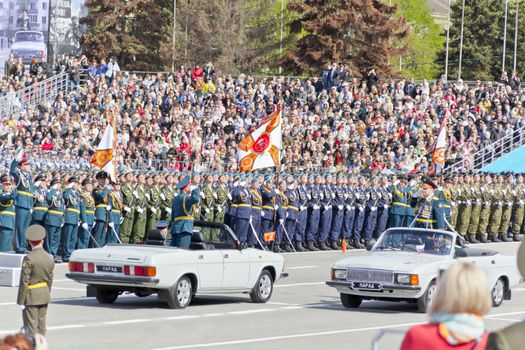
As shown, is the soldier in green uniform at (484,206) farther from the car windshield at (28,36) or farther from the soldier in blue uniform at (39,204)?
the car windshield at (28,36)

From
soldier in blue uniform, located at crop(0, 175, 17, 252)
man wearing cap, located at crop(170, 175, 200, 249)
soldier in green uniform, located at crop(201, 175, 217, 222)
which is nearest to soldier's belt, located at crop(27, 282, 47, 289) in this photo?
man wearing cap, located at crop(170, 175, 200, 249)

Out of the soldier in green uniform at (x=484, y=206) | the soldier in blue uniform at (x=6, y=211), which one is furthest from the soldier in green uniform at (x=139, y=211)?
the soldier in green uniform at (x=484, y=206)

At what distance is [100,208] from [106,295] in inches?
333

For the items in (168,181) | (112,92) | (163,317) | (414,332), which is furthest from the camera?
(112,92)

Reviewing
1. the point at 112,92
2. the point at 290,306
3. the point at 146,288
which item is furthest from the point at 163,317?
the point at 112,92

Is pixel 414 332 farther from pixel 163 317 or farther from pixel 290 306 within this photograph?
pixel 290 306

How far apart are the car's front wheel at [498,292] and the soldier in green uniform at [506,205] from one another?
65.6 ft

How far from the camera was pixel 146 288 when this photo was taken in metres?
17.9

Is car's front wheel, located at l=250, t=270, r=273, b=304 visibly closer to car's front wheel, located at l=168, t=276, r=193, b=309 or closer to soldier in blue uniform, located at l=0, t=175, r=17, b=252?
car's front wheel, located at l=168, t=276, r=193, b=309

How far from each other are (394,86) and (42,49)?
1786cm

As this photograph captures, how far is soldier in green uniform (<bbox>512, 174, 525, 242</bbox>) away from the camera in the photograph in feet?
134

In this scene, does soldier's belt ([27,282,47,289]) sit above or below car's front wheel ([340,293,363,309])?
above

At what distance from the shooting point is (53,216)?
84.6ft

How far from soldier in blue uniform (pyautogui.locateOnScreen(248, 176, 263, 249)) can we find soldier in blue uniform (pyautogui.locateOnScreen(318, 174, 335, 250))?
109 inches
